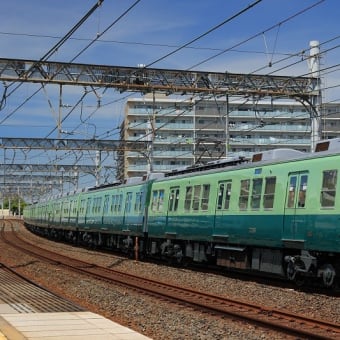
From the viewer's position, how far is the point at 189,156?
87188 millimetres

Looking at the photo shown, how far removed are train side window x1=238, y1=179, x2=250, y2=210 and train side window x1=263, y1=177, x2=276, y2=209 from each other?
928 millimetres

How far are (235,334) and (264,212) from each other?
661cm

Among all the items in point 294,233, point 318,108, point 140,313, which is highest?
point 318,108

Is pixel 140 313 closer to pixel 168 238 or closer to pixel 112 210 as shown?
pixel 168 238

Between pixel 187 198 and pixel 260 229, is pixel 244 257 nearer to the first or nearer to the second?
pixel 260 229

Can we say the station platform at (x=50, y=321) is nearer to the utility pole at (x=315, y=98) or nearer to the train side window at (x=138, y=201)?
the train side window at (x=138, y=201)

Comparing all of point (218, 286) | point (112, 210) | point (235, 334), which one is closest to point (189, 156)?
point (112, 210)

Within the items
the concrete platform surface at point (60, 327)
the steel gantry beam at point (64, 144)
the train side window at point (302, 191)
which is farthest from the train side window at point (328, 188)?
the steel gantry beam at point (64, 144)

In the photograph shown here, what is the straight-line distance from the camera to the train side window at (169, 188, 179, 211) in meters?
21.5

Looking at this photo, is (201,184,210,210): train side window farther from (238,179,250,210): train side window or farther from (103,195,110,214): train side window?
(103,195,110,214): train side window

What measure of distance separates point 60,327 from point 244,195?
884 cm

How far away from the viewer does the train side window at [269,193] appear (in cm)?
1559

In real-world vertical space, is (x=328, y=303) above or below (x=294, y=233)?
below

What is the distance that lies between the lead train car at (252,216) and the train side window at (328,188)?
0.07 feet
